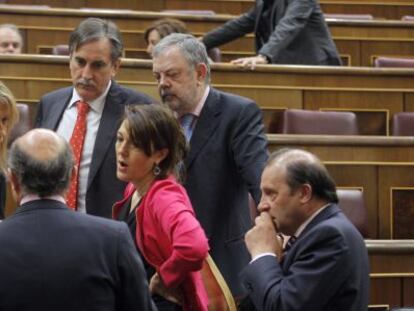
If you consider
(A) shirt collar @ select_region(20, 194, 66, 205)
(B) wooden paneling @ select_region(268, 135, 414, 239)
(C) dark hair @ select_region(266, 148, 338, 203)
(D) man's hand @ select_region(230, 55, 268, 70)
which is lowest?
(B) wooden paneling @ select_region(268, 135, 414, 239)

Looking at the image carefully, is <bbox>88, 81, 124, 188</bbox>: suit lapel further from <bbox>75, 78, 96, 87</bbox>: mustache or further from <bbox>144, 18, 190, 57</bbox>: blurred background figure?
<bbox>144, 18, 190, 57</bbox>: blurred background figure

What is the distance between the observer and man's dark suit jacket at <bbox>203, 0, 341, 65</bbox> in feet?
9.77

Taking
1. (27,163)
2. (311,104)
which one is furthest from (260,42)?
(27,163)

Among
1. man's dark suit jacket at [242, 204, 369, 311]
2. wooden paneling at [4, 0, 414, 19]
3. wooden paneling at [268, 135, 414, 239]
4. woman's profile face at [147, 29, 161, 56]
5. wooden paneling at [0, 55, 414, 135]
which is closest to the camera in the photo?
man's dark suit jacket at [242, 204, 369, 311]

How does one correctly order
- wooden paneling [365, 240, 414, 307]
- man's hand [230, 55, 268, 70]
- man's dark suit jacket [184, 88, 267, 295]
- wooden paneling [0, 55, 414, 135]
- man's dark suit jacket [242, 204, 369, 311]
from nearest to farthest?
man's dark suit jacket [242, 204, 369, 311]
man's dark suit jacket [184, 88, 267, 295]
wooden paneling [365, 240, 414, 307]
wooden paneling [0, 55, 414, 135]
man's hand [230, 55, 268, 70]

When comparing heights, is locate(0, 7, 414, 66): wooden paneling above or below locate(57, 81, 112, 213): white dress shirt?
above

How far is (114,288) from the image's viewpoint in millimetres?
1204

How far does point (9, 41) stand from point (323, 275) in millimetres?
1805

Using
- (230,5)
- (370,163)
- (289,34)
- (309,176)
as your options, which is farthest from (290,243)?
(230,5)

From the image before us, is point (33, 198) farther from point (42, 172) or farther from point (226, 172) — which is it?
point (226, 172)

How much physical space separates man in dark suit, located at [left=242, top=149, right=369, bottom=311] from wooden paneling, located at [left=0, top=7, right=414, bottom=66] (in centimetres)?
214

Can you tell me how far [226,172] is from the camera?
1737 millimetres

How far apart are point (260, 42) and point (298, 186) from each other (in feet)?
6.01

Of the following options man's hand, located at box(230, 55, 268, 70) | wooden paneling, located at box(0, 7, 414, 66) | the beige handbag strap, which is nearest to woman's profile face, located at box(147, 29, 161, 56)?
man's hand, located at box(230, 55, 268, 70)
